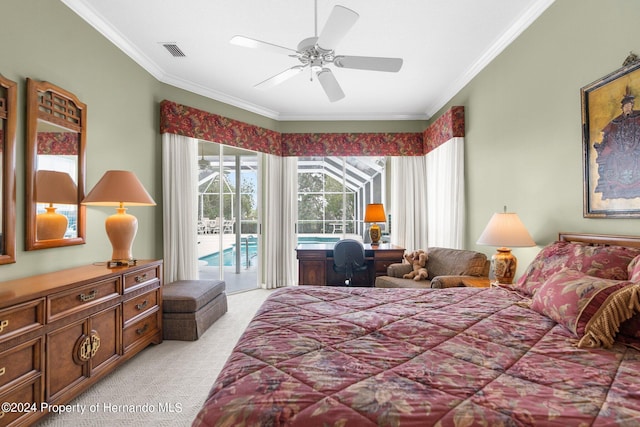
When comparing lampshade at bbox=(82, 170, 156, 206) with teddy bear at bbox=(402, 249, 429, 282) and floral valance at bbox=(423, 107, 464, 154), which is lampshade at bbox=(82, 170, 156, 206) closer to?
teddy bear at bbox=(402, 249, 429, 282)

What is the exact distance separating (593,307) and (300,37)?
2.98m

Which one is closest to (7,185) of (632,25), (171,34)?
(171,34)

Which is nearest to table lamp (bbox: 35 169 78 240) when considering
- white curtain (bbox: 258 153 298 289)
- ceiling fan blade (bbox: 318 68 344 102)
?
ceiling fan blade (bbox: 318 68 344 102)

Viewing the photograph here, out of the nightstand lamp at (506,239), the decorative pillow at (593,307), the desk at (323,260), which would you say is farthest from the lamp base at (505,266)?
the desk at (323,260)

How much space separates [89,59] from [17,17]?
2.10 ft

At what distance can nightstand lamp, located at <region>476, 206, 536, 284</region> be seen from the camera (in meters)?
2.47

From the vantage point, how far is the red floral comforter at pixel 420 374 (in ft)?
2.77

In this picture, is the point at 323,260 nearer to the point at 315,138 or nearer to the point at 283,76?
the point at 315,138

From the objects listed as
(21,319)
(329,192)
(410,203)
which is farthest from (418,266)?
(21,319)

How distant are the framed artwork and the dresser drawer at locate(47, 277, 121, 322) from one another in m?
3.36

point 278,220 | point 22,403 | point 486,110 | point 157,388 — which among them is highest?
point 486,110

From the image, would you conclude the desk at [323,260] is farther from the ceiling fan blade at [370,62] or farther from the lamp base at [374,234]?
the ceiling fan blade at [370,62]

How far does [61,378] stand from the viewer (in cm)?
185

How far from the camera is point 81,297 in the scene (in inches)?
79.0
